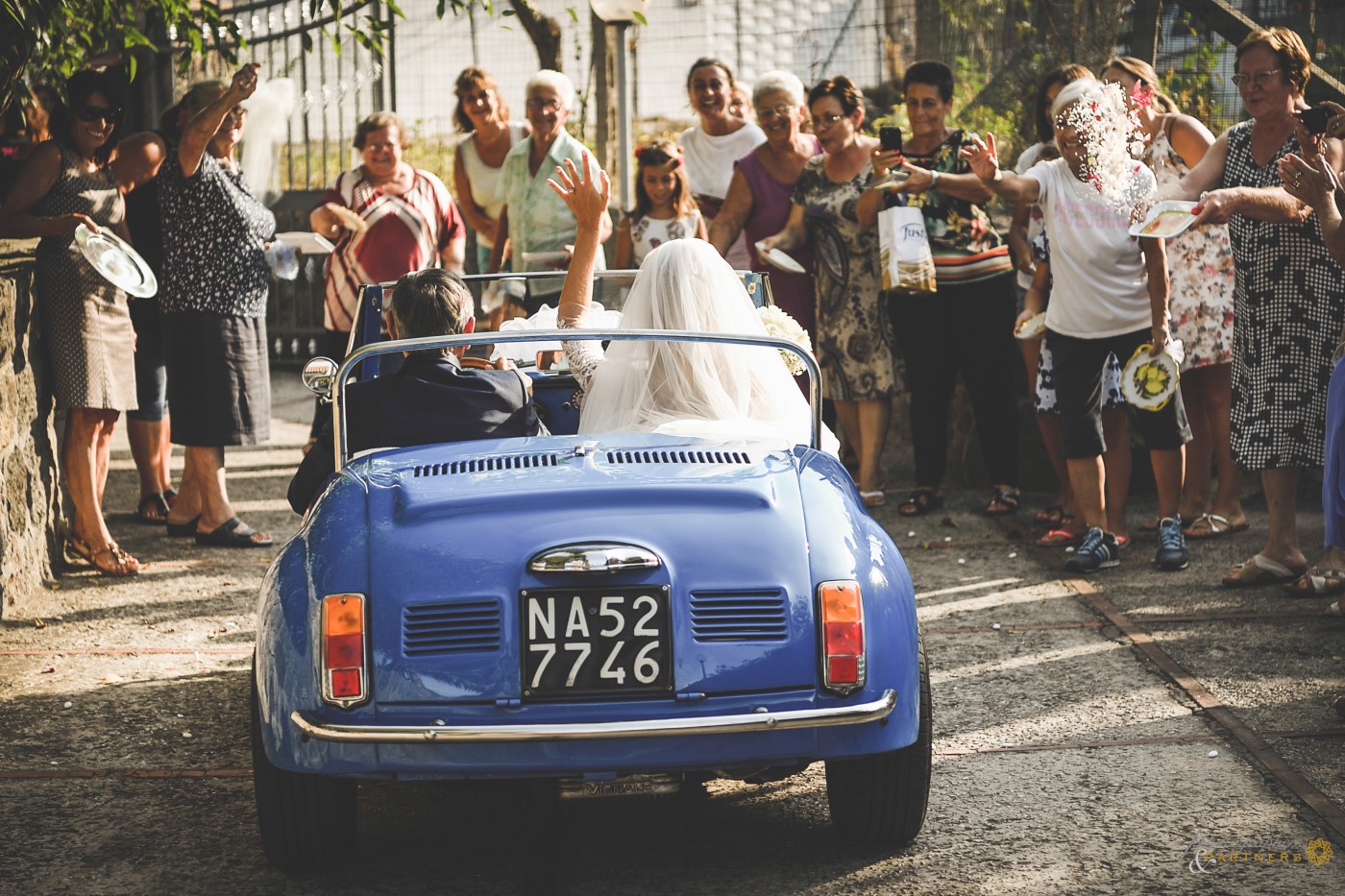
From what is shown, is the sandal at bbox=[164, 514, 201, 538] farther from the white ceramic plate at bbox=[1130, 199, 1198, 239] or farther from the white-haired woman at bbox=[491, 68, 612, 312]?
the white ceramic plate at bbox=[1130, 199, 1198, 239]

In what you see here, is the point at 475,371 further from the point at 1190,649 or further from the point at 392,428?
the point at 1190,649

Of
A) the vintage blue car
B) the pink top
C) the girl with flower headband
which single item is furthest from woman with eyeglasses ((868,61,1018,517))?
the vintage blue car

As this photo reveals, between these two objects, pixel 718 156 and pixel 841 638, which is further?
pixel 718 156

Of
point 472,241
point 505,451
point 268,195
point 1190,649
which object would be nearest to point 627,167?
point 472,241

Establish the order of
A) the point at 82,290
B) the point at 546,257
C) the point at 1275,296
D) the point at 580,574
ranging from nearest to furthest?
the point at 580,574 → the point at 1275,296 → the point at 82,290 → the point at 546,257

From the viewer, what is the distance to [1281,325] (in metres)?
6.42

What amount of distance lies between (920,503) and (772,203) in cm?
190

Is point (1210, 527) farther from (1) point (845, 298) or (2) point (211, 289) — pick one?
(2) point (211, 289)

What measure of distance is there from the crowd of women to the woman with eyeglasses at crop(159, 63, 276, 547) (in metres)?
0.01

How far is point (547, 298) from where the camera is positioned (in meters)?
6.87

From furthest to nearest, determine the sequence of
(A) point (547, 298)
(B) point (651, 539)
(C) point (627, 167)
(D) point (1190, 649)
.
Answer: (C) point (627, 167), (A) point (547, 298), (D) point (1190, 649), (B) point (651, 539)

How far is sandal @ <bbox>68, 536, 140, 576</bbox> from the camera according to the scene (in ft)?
23.5

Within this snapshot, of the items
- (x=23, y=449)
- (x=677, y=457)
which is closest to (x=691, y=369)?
(x=677, y=457)

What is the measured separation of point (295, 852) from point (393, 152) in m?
5.59
